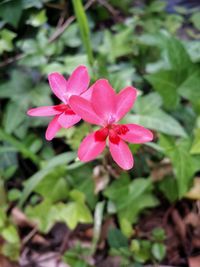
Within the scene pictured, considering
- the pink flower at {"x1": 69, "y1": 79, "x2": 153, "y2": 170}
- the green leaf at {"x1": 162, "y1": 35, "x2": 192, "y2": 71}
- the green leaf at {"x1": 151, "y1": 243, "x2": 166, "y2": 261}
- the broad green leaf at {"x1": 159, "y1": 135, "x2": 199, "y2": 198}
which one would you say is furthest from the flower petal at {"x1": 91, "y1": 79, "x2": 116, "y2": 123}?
the green leaf at {"x1": 162, "y1": 35, "x2": 192, "y2": 71}

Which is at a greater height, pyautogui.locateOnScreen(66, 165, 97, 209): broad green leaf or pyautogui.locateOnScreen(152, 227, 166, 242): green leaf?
pyautogui.locateOnScreen(66, 165, 97, 209): broad green leaf

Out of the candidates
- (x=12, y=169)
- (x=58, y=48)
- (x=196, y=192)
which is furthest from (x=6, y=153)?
(x=196, y=192)

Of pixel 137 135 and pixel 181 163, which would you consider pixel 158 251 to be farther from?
pixel 137 135

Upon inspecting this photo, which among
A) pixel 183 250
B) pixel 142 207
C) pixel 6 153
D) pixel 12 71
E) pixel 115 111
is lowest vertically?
pixel 183 250

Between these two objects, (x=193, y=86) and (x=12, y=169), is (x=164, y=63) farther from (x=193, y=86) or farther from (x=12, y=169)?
(x=12, y=169)

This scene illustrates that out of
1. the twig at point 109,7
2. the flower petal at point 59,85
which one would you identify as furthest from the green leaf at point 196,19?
the flower petal at point 59,85

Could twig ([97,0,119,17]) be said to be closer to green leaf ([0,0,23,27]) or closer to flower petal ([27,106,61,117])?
green leaf ([0,0,23,27])

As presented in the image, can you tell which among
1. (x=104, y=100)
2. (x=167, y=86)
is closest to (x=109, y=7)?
(x=167, y=86)
